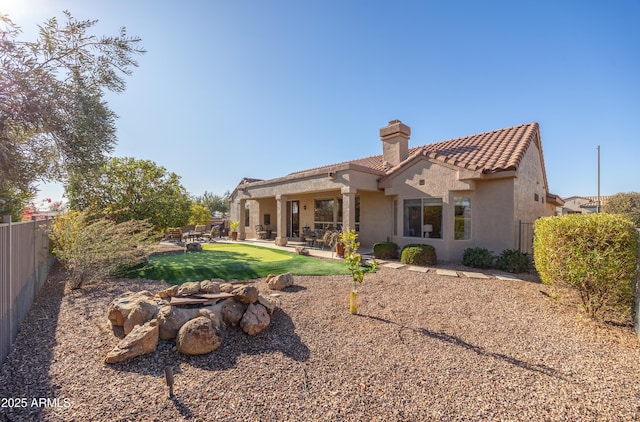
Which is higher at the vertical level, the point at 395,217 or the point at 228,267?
the point at 395,217

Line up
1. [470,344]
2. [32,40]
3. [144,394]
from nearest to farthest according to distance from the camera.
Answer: [144,394]
[470,344]
[32,40]

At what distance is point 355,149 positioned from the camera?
20.8 meters

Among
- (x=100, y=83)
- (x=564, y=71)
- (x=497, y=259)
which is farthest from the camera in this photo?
(x=564, y=71)

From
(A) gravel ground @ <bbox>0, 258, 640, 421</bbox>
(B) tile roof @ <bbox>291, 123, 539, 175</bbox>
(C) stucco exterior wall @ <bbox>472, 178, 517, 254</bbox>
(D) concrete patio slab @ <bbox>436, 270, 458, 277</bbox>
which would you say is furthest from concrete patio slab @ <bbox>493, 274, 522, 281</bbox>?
(B) tile roof @ <bbox>291, 123, 539, 175</bbox>

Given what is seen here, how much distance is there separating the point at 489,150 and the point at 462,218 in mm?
3597

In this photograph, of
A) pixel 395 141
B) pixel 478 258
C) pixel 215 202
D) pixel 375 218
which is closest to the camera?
pixel 478 258

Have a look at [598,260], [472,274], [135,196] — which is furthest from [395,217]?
[135,196]

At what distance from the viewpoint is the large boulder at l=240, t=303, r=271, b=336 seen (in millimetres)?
4746

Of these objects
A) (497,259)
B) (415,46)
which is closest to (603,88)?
(415,46)

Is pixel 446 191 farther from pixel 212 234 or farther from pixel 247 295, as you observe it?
pixel 212 234

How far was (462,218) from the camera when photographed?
11.5 m

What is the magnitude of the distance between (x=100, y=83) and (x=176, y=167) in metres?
9.57

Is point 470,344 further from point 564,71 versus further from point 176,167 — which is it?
point 176,167

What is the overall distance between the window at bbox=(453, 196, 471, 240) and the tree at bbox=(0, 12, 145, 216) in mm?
11655
